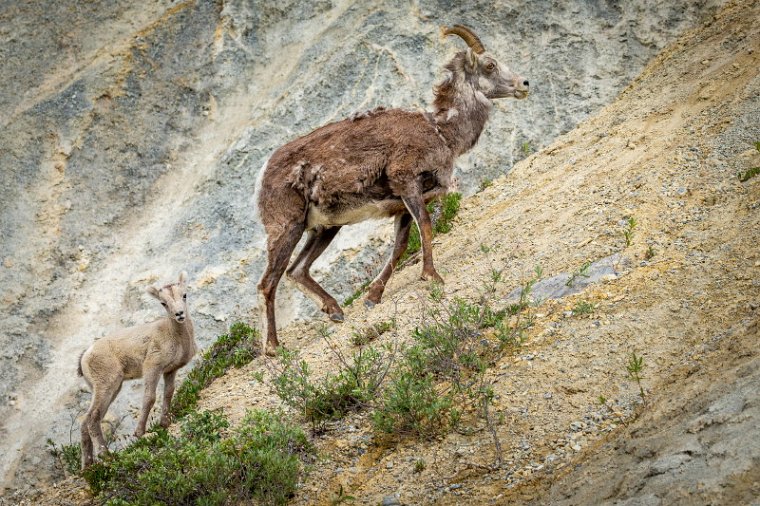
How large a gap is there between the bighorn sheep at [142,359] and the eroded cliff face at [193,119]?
85.2 inches

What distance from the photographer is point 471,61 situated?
36.9ft

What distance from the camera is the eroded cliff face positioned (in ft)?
40.3

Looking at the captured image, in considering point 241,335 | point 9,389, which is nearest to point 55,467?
point 9,389

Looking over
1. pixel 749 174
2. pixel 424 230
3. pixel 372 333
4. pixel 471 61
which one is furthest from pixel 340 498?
pixel 471 61

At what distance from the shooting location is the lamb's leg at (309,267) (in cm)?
1055

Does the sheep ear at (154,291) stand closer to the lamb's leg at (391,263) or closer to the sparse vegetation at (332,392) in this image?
the lamb's leg at (391,263)

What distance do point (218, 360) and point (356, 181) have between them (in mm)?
2826

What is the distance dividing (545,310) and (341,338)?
8.94 feet

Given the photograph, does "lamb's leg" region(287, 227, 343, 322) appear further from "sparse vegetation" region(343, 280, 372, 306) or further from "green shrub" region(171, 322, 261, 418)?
"green shrub" region(171, 322, 261, 418)

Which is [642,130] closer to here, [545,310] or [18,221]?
[545,310]

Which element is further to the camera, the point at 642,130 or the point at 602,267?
the point at 642,130

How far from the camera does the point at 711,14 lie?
44.2 feet

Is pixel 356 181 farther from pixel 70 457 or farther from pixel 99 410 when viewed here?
pixel 70 457

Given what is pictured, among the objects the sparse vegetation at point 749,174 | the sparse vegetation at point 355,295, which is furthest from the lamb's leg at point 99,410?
the sparse vegetation at point 749,174
